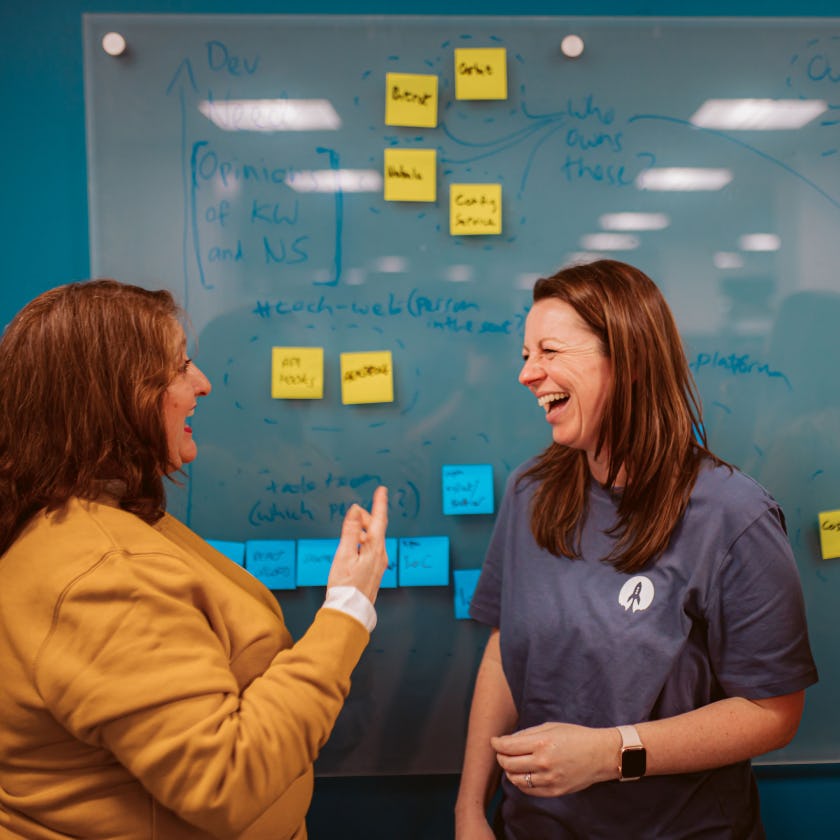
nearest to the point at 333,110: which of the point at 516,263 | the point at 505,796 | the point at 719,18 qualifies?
the point at 516,263

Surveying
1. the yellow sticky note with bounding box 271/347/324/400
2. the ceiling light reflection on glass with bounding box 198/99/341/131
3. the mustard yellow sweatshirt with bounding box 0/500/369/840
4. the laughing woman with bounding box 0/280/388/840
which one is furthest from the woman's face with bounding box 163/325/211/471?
the ceiling light reflection on glass with bounding box 198/99/341/131

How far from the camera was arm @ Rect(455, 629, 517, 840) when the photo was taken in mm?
1087

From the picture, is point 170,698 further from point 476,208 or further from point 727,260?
point 727,260

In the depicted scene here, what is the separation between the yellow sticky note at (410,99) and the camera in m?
1.40

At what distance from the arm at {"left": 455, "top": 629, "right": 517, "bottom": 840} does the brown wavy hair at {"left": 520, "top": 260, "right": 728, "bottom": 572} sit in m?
0.29

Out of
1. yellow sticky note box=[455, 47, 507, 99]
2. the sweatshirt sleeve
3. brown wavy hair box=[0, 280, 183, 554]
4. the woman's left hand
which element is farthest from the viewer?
yellow sticky note box=[455, 47, 507, 99]

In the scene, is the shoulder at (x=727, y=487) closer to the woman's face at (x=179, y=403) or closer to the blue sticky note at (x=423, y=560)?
the blue sticky note at (x=423, y=560)

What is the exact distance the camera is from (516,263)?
1429mm

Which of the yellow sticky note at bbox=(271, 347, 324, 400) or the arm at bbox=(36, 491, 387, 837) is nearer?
the arm at bbox=(36, 491, 387, 837)

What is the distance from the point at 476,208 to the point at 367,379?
0.42 metres

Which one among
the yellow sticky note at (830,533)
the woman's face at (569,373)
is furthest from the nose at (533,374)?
the yellow sticky note at (830,533)

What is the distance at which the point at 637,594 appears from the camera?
3.23ft

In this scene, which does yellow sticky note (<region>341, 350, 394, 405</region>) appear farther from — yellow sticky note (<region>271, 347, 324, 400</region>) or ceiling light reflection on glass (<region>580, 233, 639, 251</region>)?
ceiling light reflection on glass (<region>580, 233, 639, 251</region>)

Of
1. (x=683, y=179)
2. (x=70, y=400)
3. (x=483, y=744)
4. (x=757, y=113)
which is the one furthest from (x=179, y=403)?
(x=757, y=113)
